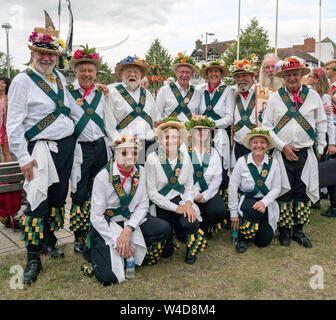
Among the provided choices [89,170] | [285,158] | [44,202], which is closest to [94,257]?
[44,202]

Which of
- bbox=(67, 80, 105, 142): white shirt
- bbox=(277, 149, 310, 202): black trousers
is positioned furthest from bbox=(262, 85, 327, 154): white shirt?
bbox=(67, 80, 105, 142): white shirt

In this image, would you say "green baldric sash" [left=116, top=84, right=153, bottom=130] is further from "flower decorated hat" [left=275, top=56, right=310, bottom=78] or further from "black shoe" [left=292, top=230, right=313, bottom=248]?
"black shoe" [left=292, top=230, right=313, bottom=248]

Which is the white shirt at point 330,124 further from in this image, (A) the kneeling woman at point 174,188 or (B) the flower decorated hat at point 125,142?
(B) the flower decorated hat at point 125,142

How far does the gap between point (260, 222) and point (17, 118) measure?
2746mm

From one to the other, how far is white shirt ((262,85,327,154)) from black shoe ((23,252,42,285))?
2.78m

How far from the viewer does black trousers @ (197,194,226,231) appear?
12.0ft

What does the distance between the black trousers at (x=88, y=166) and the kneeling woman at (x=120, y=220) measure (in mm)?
353

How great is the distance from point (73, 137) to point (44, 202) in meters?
0.69

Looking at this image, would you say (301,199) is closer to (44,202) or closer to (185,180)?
(185,180)

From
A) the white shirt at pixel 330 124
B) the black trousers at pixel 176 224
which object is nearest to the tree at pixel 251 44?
the white shirt at pixel 330 124

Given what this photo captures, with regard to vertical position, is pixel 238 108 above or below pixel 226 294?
above

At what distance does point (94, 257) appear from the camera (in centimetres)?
303

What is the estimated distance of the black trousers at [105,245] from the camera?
9.46 feet
